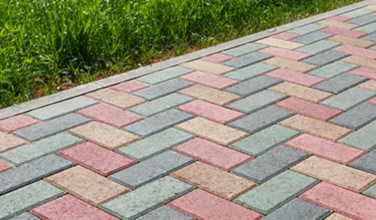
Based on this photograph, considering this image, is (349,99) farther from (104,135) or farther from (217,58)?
(104,135)

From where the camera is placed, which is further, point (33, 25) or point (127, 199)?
point (33, 25)

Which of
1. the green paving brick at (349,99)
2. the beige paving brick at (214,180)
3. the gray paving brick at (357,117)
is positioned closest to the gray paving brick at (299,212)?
the beige paving brick at (214,180)

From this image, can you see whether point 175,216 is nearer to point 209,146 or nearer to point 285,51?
point 209,146

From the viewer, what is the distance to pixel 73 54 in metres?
4.91

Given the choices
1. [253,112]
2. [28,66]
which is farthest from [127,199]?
[28,66]

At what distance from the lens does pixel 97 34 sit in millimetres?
5086

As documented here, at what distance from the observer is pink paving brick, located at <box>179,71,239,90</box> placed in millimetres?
4547

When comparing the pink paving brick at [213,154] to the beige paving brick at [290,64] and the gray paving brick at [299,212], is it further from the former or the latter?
the beige paving brick at [290,64]

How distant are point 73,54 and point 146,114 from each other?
1.26 meters

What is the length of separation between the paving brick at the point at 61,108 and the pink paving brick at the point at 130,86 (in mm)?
319

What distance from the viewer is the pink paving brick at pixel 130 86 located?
4.47 metres

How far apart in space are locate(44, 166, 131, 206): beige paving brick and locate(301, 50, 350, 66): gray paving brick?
265cm

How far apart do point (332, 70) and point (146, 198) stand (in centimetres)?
258

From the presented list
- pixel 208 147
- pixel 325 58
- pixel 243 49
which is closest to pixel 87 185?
pixel 208 147
